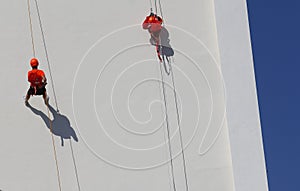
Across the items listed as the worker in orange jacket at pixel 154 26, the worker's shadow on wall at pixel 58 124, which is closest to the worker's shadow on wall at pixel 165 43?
the worker in orange jacket at pixel 154 26

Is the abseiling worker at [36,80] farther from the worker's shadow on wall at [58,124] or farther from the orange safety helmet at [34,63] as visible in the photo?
the worker's shadow on wall at [58,124]

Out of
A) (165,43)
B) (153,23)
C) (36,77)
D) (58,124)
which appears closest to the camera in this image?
(36,77)

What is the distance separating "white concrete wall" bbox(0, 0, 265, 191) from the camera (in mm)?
4828

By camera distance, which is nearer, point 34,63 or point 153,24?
point 34,63

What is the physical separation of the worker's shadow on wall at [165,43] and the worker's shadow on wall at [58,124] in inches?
34.4

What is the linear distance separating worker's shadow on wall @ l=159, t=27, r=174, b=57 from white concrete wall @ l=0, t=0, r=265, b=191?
0.12ft

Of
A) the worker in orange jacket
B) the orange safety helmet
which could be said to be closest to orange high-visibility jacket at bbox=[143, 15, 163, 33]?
the worker in orange jacket

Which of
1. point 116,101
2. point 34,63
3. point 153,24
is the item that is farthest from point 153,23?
point 34,63

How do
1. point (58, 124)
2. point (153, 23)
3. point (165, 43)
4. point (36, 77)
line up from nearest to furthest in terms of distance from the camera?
1. point (36, 77)
2. point (58, 124)
3. point (153, 23)
4. point (165, 43)

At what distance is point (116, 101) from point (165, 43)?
58 centimetres

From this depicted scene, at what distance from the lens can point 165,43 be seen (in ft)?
17.0

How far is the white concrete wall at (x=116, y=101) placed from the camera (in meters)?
4.83

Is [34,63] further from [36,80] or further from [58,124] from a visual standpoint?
[58,124]

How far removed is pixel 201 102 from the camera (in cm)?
507
